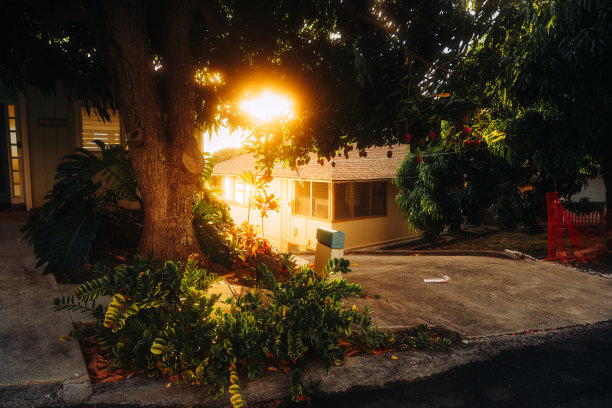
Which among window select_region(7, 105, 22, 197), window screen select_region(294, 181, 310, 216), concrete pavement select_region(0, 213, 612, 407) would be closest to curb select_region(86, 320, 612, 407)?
concrete pavement select_region(0, 213, 612, 407)

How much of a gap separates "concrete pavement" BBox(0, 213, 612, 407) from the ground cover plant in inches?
6.8

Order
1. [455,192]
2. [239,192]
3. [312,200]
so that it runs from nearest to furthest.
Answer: [455,192]
[312,200]
[239,192]

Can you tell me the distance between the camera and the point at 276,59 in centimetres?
710

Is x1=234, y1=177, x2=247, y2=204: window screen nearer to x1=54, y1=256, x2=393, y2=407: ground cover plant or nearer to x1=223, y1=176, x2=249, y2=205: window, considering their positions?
x1=223, y1=176, x2=249, y2=205: window

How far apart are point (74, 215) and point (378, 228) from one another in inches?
548

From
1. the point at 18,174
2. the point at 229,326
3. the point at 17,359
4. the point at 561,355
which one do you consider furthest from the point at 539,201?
the point at 18,174

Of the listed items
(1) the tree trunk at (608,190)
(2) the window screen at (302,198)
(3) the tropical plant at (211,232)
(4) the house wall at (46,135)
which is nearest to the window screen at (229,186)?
(2) the window screen at (302,198)

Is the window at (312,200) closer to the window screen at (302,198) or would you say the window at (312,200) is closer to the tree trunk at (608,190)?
the window screen at (302,198)

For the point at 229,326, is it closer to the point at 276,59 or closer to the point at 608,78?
the point at 276,59

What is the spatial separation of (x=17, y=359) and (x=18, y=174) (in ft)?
25.0

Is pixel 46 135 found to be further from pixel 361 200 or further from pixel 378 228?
pixel 378 228

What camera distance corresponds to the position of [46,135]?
845 centimetres

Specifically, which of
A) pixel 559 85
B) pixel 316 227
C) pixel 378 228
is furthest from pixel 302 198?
pixel 559 85

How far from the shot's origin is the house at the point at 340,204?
15828 millimetres
